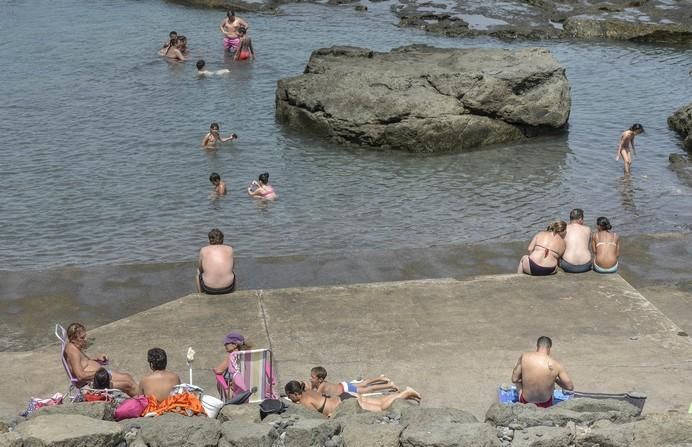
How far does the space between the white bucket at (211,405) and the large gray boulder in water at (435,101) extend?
11.7 meters

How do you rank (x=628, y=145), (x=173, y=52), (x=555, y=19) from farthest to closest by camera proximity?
(x=555, y=19) < (x=173, y=52) < (x=628, y=145)

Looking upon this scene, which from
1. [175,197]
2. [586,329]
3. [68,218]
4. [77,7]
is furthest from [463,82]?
[77,7]

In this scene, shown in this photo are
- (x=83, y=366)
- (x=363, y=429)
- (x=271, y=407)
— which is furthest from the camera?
(x=83, y=366)

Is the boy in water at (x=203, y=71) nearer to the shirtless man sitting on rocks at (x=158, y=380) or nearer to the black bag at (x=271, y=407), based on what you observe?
the shirtless man sitting on rocks at (x=158, y=380)

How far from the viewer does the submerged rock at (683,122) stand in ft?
70.0

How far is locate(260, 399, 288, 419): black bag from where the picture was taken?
358 inches

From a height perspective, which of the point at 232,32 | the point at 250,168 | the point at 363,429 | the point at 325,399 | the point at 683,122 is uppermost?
the point at 232,32

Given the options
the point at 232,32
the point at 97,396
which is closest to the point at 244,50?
the point at 232,32

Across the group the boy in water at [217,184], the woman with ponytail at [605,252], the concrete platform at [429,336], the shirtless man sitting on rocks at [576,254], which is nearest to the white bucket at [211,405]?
the concrete platform at [429,336]

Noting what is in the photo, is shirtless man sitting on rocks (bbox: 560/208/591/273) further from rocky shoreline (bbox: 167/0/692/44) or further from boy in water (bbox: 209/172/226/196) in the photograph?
rocky shoreline (bbox: 167/0/692/44)

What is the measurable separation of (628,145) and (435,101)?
152 inches

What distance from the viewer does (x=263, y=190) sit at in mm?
18047

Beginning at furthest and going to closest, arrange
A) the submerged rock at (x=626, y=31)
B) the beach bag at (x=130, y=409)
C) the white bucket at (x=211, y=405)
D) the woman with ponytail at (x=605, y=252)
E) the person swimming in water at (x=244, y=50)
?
the submerged rock at (x=626, y=31), the person swimming in water at (x=244, y=50), the woman with ponytail at (x=605, y=252), the white bucket at (x=211, y=405), the beach bag at (x=130, y=409)

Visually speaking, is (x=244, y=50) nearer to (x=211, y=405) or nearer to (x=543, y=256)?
(x=543, y=256)
